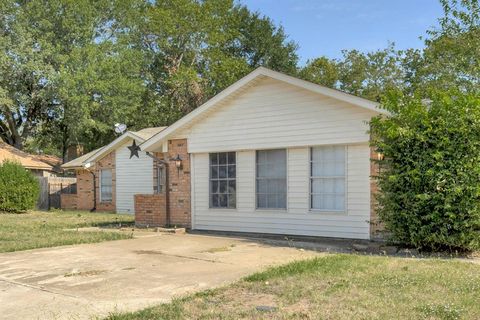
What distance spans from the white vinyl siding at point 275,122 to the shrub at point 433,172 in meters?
1.39

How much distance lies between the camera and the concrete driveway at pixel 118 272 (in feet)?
19.3

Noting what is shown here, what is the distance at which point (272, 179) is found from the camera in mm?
12891

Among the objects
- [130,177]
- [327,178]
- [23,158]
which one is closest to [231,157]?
[327,178]

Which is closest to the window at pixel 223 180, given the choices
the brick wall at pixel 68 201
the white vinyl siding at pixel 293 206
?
the white vinyl siding at pixel 293 206

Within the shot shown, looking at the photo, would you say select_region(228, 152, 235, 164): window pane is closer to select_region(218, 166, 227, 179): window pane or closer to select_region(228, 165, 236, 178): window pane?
select_region(228, 165, 236, 178): window pane

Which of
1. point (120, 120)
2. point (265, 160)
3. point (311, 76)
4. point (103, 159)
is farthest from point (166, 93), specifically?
point (265, 160)

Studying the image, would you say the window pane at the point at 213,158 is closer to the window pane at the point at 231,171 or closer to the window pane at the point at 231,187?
the window pane at the point at 231,171

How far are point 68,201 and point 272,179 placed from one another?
55.8ft

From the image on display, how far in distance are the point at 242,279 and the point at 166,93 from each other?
3254 cm

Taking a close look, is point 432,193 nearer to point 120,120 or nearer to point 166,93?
point 120,120

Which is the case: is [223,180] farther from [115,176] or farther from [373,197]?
[115,176]

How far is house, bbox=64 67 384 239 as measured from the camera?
11461mm

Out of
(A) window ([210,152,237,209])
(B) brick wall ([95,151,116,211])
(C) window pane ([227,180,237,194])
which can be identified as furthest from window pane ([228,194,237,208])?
(B) brick wall ([95,151,116,211])

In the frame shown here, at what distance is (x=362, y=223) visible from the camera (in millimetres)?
11336
